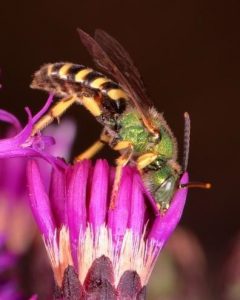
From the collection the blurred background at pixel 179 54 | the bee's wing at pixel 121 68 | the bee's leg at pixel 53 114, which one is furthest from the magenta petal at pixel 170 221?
the blurred background at pixel 179 54

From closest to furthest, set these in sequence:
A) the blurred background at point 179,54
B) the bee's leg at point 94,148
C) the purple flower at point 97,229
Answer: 1. the purple flower at point 97,229
2. the bee's leg at point 94,148
3. the blurred background at point 179,54

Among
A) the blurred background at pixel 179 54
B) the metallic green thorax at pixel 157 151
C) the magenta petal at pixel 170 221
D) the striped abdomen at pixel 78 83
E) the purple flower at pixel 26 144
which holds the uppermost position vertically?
the striped abdomen at pixel 78 83

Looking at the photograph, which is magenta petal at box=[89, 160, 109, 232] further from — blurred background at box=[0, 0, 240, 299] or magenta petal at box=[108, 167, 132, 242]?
blurred background at box=[0, 0, 240, 299]

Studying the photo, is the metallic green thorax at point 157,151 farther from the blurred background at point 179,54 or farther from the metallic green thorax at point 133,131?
the blurred background at point 179,54

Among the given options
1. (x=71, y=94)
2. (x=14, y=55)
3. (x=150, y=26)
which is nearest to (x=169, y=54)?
(x=150, y=26)

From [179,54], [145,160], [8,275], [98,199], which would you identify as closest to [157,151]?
[145,160]

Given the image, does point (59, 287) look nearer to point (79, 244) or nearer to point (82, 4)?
point (79, 244)

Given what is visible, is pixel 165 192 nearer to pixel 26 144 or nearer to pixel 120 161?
pixel 120 161
